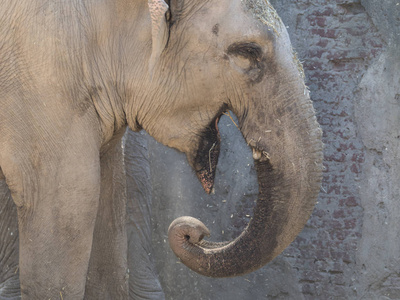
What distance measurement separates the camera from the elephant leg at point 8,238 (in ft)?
12.1

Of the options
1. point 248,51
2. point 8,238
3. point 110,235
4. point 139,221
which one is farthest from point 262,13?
point 8,238

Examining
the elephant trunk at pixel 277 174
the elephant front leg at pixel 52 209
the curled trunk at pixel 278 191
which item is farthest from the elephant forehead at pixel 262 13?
the elephant front leg at pixel 52 209

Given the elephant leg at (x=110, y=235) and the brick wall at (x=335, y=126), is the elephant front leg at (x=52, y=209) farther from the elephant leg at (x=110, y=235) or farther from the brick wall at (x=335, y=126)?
the brick wall at (x=335, y=126)

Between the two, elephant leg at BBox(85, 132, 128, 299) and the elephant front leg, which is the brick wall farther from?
the elephant front leg

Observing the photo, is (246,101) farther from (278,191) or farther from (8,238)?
(8,238)

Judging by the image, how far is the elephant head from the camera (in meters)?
2.56

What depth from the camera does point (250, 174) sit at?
13.9 feet

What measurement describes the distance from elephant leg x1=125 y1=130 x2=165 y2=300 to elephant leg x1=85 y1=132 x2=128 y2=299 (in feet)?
2.01

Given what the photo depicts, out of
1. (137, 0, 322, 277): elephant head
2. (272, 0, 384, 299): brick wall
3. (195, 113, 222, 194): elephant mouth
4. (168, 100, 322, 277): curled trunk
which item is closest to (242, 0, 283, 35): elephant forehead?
(137, 0, 322, 277): elephant head

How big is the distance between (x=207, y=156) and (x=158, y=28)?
0.63 metres

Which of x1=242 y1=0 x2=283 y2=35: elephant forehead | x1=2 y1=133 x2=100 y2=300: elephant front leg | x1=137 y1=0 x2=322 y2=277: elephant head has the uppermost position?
x1=242 y1=0 x2=283 y2=35: elephant forehead

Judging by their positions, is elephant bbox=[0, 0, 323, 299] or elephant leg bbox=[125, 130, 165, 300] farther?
elephant leg bbox=[125, 130, 165, 300]

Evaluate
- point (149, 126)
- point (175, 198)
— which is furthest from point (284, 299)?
point (149, 126)

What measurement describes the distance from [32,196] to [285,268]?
2007 millimetres
